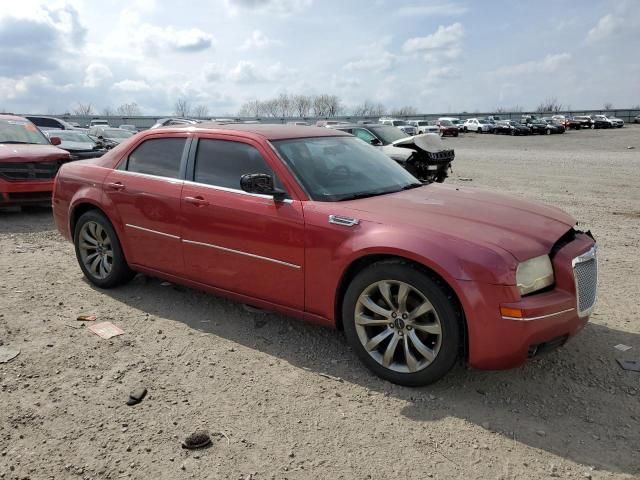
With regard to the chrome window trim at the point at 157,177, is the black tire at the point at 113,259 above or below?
below

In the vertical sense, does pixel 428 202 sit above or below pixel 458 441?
above

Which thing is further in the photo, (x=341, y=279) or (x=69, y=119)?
(x=69, y=119)

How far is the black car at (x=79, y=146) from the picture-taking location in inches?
504

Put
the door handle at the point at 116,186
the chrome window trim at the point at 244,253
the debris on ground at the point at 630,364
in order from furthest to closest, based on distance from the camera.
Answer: the door handle at the point at 116,186 < the chrome window trim at the point at 244,253 < the debris on ground at the point at 630,364

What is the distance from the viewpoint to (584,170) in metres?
17.1

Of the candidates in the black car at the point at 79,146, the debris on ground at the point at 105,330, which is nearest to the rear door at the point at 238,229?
the debris on ground at the point at 105,330

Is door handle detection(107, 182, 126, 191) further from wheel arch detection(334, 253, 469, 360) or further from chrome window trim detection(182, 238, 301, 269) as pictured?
wheel arch detection(334, 253, 469, 360)

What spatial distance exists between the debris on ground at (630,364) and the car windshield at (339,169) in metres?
2.04

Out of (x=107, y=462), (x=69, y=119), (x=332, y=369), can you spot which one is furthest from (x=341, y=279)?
(x=69, y=119)

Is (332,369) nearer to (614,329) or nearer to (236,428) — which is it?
(236,428)

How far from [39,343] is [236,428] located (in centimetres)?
205

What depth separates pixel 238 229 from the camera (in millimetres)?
4148

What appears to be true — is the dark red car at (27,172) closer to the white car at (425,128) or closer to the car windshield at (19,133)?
the car windshield at (19,133)

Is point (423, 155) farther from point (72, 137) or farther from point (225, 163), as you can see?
point (72, 137)
